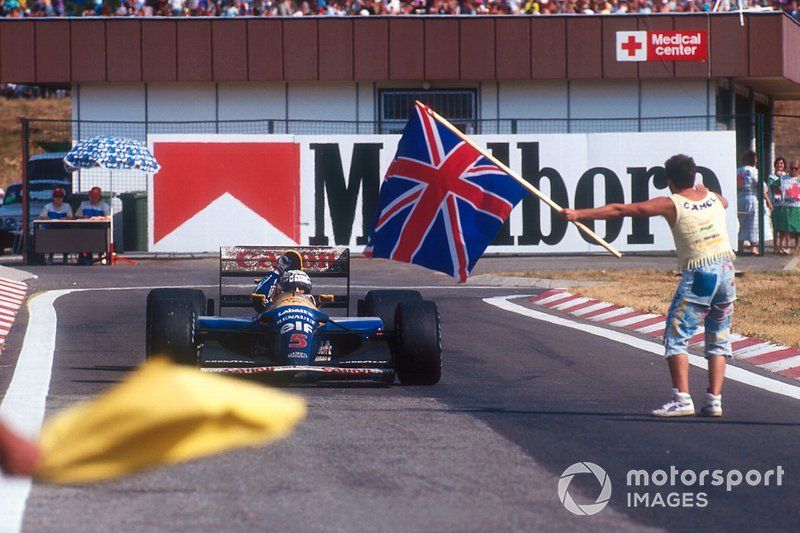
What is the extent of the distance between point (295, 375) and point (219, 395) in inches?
313

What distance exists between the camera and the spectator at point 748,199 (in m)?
26.8

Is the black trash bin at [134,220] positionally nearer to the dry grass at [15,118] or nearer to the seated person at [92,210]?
the seated person at [92,210]

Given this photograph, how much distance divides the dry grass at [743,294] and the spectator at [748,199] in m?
4.87

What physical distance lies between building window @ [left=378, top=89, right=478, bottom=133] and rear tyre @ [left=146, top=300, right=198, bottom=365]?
71.4ft

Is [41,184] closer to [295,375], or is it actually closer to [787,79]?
[787,79]

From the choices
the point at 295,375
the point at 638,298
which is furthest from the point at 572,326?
the point at 295,375

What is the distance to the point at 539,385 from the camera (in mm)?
10797

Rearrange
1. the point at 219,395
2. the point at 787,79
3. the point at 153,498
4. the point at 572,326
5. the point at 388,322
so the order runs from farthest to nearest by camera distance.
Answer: the point at 787,79, the point at 572,326, the point at 388,322, the point at 153,498, the point at 219,395

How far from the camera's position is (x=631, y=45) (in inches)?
1254

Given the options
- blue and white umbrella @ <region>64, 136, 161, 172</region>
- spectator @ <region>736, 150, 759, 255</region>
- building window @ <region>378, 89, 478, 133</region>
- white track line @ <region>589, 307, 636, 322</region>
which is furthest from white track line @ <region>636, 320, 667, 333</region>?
building window @ <region>378, 89, 478, 133</region>

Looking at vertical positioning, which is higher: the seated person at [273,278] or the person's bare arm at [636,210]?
the person's bare arm at [636,210]

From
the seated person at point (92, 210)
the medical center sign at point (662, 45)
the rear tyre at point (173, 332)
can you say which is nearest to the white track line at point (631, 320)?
the rear tyre at point (173, 332)

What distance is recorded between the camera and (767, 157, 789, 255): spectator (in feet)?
86.7

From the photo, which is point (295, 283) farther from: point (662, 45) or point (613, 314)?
point (662, 45)
